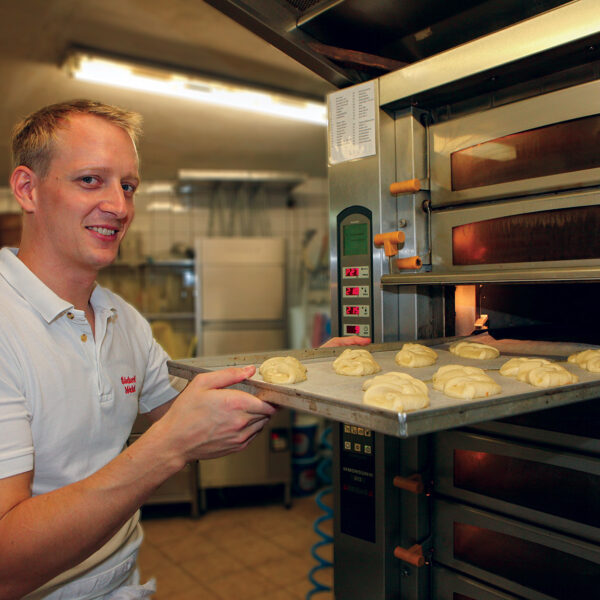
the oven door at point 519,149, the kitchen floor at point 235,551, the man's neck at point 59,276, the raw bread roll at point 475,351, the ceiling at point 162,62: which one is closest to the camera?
the oven door at point 519,149

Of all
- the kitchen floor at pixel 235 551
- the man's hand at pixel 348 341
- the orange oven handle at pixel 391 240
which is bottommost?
the kitchen floor at pixel 235 551

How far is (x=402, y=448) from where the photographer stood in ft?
Result: 4.77

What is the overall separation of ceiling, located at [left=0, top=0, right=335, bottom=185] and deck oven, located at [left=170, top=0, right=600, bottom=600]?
1.44 ft

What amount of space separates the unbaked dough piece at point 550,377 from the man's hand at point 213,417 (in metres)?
0.54

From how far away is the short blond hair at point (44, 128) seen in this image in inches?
47.0

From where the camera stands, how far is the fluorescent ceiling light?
283 cm

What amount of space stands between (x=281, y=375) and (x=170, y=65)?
2.50 m

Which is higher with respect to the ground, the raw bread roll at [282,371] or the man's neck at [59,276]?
the man's neck at [59,276]

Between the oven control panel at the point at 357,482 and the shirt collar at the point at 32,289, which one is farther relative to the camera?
the oven control panel at the point at 357,482

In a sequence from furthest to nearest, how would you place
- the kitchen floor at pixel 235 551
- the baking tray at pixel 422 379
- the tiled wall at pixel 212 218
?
the tiled wall at pixel 212 218 → the kitchen floor at pixel 235 551 → the baking tray at pixel 422 379

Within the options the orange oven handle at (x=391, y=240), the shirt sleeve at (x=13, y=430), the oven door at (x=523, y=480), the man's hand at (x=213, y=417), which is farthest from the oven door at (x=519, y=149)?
the shirt sleeve at (x=13, y=430)

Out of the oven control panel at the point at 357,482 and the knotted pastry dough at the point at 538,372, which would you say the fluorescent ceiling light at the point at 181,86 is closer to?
the oven control panel at the point at 357,482

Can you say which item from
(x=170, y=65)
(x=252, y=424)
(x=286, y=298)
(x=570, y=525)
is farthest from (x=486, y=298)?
(x=286, y=298)

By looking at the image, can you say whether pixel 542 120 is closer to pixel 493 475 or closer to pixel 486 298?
pixel 486 298
